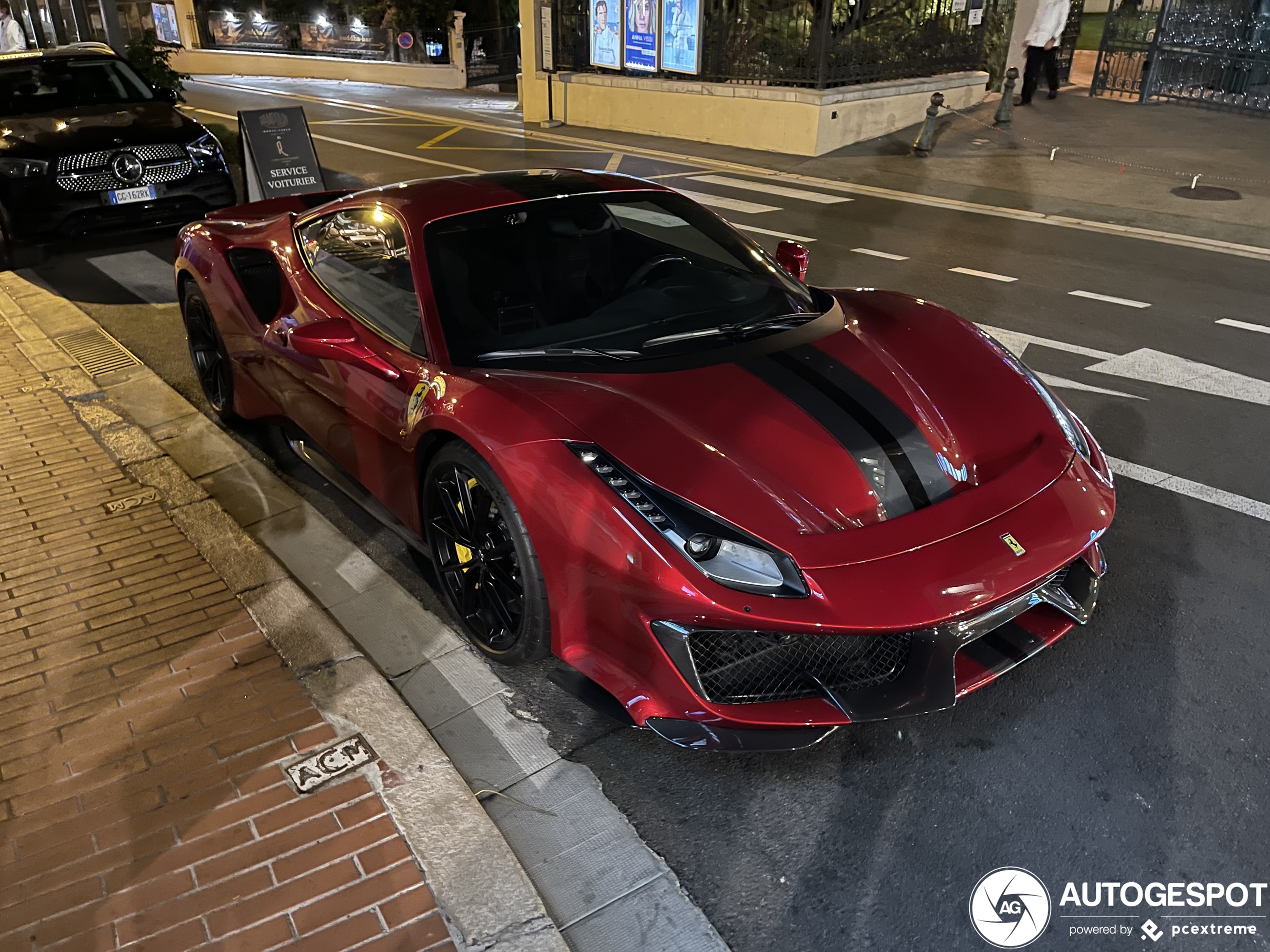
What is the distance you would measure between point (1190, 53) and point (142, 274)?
1697cm

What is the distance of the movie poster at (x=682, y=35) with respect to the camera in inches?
635

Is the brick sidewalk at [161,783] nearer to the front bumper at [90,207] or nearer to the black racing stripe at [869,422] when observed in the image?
the black racing stripe at [869,422]

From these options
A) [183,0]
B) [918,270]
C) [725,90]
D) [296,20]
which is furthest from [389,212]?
[183,0]

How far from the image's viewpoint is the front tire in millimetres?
2947

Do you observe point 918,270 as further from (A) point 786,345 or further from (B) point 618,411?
(B) point 618,411

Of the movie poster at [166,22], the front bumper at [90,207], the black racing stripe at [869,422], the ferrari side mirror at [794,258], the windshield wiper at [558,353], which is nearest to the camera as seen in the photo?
the black racing stripe at [869,422]

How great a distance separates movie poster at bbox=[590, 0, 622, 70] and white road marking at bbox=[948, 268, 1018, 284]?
11.5 meters

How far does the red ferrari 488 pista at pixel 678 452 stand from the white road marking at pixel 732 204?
6.91m

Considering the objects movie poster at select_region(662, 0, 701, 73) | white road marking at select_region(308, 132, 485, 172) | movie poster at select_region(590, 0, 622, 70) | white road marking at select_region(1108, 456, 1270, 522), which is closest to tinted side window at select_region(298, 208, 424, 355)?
white road marking at select_region(1108, 456, 1270, 522)

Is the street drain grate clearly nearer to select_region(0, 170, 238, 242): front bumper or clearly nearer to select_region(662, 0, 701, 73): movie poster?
select_region(0, 170, 238, 242): front bumper

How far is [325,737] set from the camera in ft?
9.73

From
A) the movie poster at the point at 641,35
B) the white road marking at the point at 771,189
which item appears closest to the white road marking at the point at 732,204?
the white road marking at the point at 771,189

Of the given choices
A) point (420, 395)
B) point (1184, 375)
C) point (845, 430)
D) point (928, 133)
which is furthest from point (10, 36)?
point (845, 430)

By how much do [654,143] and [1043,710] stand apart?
47.9 ft
